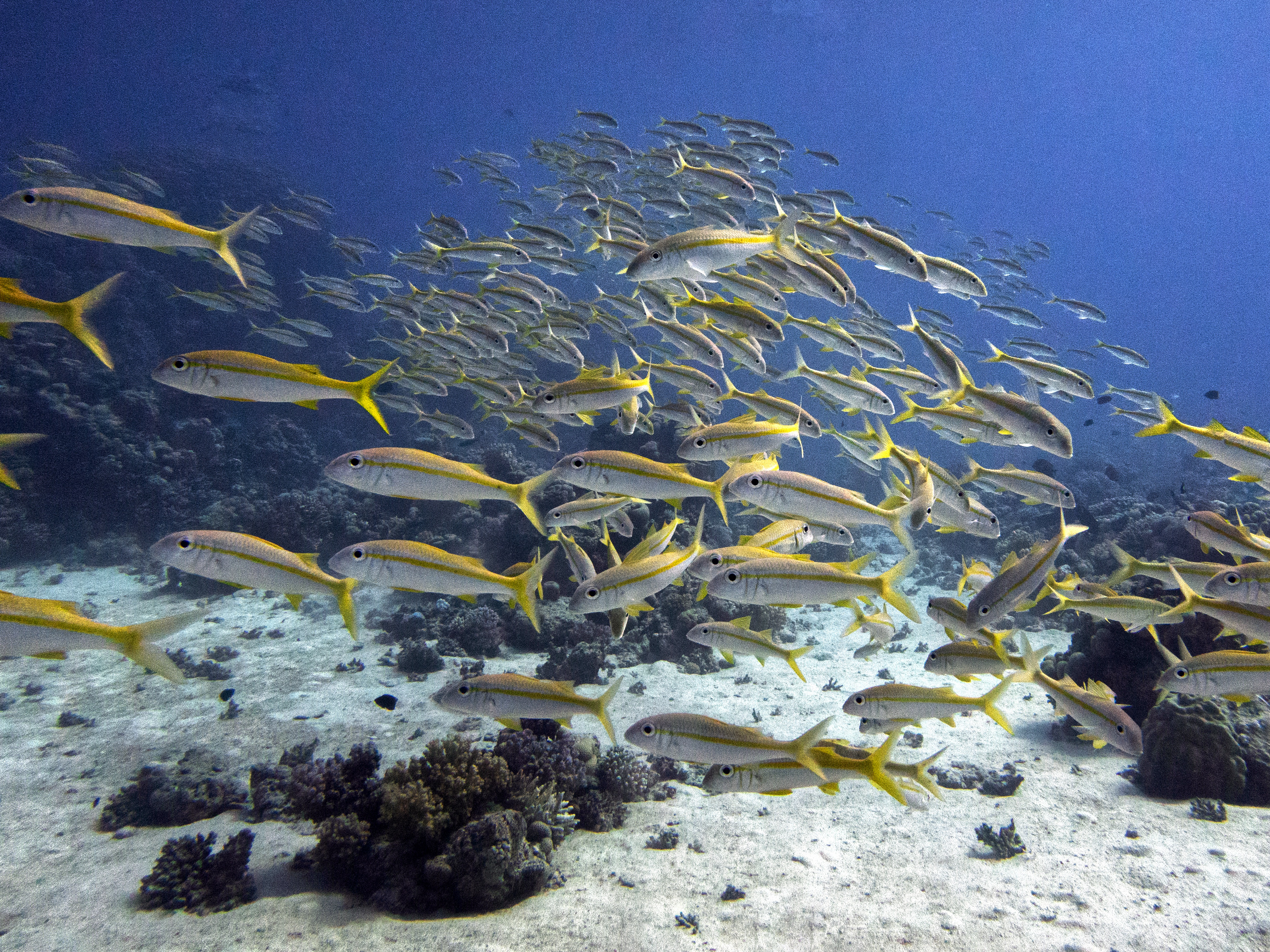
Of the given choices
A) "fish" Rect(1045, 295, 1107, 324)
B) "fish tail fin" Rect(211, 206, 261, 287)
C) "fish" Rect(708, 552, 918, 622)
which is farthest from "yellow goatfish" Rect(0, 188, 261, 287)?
"fish" Rect(1045, 295, 1107, 324)

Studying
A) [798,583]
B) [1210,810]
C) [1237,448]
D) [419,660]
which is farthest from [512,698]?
[1210,810]

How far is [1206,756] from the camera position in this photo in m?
5.29

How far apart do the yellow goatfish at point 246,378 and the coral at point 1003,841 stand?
5734 millimetres

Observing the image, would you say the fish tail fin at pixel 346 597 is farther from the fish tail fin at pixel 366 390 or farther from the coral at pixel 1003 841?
the coral at pixel 1003 841

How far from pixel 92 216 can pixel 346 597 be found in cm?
244

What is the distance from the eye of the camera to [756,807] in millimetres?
5430

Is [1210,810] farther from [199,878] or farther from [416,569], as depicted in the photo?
[199,878]

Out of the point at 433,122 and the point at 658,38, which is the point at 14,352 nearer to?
the point at 658,38

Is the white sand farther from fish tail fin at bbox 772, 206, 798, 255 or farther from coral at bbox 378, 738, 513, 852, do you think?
fish tail fin at bbox 772, 206, 798, 255

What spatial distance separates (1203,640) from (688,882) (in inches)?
271

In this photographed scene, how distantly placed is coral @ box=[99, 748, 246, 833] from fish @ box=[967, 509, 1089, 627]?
717 cm

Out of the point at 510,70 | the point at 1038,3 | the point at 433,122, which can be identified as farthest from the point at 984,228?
the point at 433,122

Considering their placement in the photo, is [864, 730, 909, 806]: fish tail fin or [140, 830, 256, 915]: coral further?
[140, 830, 256, 915]: coral

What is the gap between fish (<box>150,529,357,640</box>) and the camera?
9.20ft
